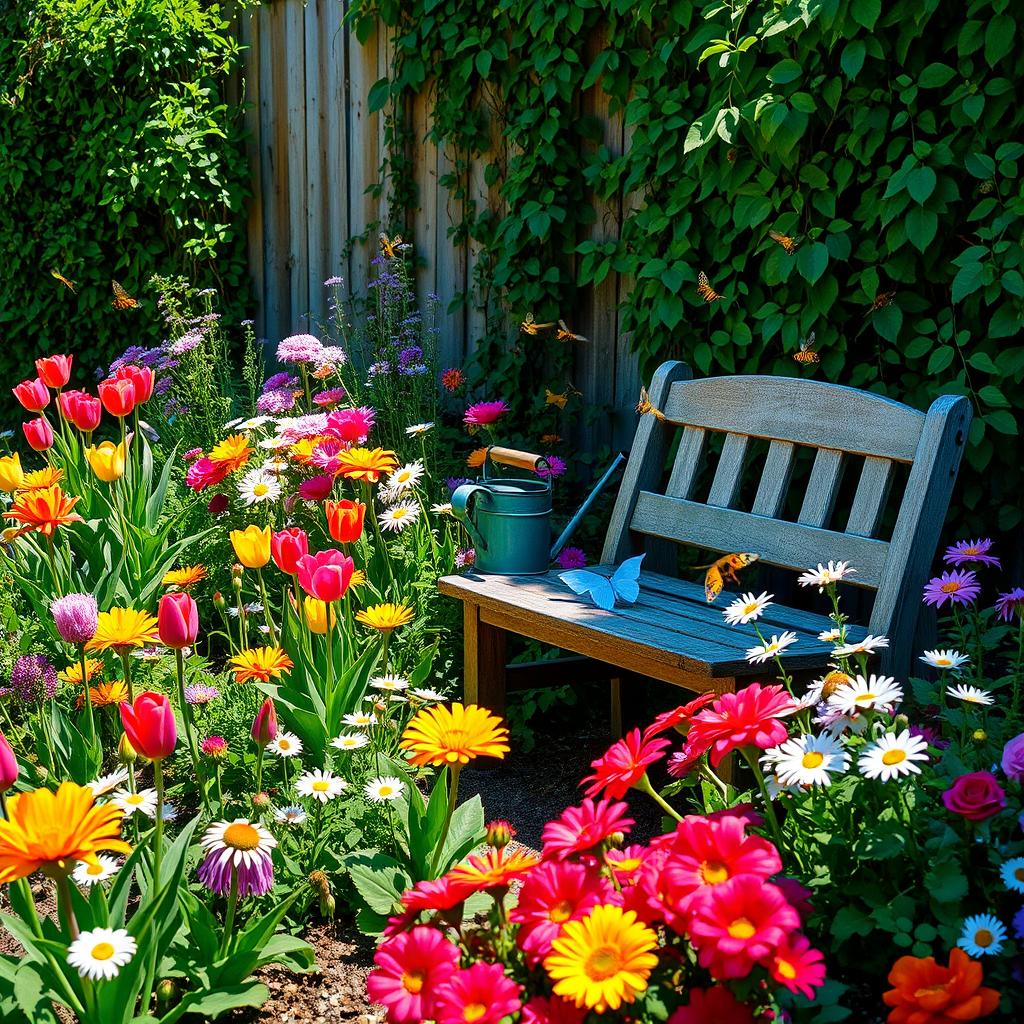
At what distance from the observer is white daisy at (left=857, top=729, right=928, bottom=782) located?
144 centimetres

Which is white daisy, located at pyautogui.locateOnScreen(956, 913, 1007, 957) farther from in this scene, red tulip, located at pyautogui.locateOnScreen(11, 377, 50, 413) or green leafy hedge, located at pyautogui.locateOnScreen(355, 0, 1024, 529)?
red tulip, located at pyautogui.locateOnScreen(11, 377, 50, 413)

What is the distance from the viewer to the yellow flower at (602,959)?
119 cm

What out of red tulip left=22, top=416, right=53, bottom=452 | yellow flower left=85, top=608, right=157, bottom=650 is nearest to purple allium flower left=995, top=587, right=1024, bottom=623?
yellow flower left=85, top=608, right=157, bottom=650

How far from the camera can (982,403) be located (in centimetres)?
281

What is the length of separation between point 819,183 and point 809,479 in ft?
2.47

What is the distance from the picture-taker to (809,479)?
9.49ft

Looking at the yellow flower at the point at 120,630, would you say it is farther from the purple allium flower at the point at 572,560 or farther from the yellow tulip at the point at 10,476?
the purple allium flower at the point at 572,560

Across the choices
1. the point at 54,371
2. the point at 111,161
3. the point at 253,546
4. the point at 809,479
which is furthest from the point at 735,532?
the point at 111,161

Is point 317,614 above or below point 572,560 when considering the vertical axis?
above

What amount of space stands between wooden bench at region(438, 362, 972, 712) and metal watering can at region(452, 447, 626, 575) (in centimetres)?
5

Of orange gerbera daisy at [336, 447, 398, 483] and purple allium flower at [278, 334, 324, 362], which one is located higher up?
purple allium flower at [278, 334, 324, 362]

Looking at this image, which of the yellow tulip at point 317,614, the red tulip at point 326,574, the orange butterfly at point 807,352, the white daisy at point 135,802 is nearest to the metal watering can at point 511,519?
the orange butterfly at point 807,352

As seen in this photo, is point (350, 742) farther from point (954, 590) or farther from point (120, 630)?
point (954, 590)

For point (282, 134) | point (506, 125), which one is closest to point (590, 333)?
point (506, 125)
